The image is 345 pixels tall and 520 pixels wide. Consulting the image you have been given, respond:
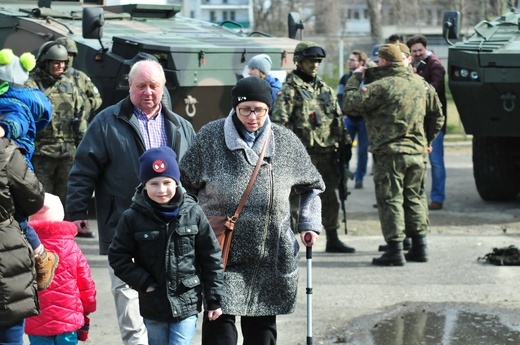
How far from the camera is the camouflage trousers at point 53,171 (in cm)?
1011

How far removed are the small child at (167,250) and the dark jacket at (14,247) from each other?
1.31 feet

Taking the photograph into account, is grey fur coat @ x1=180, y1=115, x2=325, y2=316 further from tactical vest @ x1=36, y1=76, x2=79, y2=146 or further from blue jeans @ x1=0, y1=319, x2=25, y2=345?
tactical vest @ x1=36, y1=76, x2=79, y2=146

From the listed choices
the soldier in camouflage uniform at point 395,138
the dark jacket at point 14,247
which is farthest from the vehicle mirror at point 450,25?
the dark jacket at point 14,247

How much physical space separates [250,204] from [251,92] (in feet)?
1.75

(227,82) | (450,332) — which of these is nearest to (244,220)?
(450,332)

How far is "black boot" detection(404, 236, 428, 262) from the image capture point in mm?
9484

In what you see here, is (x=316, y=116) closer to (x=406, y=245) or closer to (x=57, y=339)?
(x=406, y=245)

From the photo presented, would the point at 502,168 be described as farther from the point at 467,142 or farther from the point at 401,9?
the point at 401,9

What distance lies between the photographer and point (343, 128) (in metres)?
9.49

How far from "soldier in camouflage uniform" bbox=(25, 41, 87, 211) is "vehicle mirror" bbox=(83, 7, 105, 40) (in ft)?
1.91

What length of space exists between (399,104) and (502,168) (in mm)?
3583

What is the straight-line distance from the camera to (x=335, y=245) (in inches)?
395

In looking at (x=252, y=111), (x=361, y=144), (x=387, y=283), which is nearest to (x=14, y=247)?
(x=252, y=111)

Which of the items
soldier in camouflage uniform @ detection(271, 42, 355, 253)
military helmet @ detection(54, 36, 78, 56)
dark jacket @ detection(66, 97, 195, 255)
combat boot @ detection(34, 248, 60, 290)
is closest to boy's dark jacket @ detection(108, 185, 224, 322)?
combat boot @ detection(34, 248, 60, 290)
